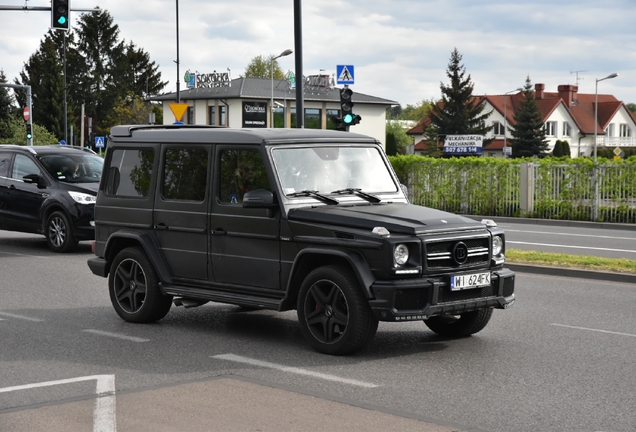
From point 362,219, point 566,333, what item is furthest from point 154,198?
point 566,333

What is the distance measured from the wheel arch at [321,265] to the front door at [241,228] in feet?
0.64

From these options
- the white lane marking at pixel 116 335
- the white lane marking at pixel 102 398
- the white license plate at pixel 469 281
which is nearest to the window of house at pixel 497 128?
the white lane marking at pixel 116 335

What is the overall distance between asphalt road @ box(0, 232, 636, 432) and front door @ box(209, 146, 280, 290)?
608 mm

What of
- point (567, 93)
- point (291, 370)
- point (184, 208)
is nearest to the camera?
point (291, 370)

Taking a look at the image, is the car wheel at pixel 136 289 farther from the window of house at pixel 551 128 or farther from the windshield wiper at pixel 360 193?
the window of house at pixel 551 128

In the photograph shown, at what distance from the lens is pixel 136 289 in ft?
32.5

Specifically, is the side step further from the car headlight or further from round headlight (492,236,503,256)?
the car headlight

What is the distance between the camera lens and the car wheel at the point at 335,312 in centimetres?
788

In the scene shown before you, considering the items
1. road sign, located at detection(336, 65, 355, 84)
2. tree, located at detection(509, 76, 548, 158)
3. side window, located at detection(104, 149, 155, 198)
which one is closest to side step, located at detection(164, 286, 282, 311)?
side window, located at detection(104, 149, 155, 198)

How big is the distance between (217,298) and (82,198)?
9.16 m

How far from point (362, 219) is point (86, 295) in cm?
514

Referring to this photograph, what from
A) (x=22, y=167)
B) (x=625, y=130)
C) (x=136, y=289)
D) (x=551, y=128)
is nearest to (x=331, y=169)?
(x=136, y=289)

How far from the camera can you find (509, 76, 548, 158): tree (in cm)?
9881

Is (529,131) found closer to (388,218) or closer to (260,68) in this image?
(260,68)
